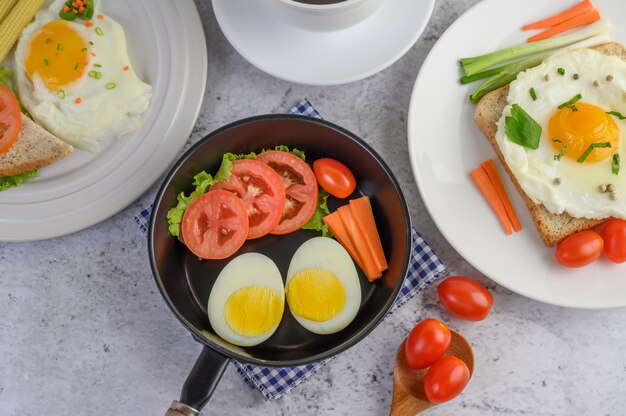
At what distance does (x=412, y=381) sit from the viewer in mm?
2627

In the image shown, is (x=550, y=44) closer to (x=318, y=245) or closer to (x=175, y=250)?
(x=318, y=245)

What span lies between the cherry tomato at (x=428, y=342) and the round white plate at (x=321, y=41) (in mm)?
970

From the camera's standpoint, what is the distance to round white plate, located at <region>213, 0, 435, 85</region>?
250 cm

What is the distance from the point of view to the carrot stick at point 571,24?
2660 millimetres

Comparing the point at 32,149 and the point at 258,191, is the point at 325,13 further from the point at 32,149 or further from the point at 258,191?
the point at 32,149

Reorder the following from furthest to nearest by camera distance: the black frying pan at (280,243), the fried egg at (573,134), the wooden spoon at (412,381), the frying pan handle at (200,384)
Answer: the wooden spoon at (412,381), the fried egg at (573,134), the black frying pan at (280,243), the frying pan handle at (200,384)

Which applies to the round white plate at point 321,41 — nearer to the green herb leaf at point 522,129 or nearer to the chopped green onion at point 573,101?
the green herb leaf at point 522,129

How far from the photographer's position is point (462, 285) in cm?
257

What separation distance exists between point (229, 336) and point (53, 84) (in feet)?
3.94

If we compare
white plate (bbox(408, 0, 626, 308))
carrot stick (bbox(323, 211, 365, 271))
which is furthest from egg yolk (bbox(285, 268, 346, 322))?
white plate (bbox(408, 0, 626, 308))

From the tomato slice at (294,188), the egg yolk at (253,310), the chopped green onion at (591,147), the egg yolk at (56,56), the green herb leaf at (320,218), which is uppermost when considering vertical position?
the egg yolk at (56,56)

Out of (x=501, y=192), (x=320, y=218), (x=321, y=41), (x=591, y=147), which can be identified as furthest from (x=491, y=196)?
(x=321, y=41)

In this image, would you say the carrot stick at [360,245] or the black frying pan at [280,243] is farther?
the carrot stick at [360,245]

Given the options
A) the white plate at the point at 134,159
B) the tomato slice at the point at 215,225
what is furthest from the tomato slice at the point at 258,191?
the white plate at the point at 134,159
